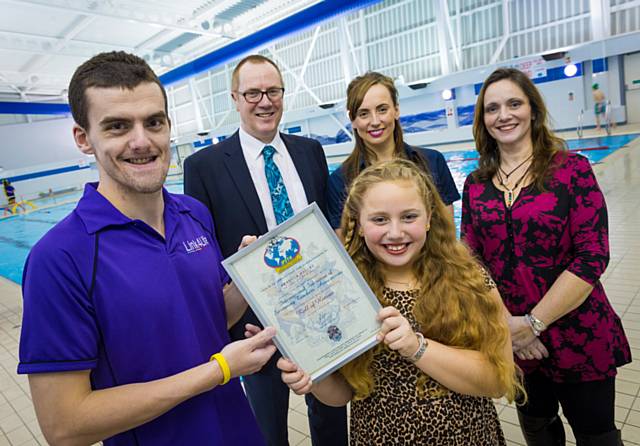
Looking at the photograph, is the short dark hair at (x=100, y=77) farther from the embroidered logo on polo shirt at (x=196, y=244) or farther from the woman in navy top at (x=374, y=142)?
the woman in navy top at (x=374, y=142)

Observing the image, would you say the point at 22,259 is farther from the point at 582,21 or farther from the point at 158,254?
the point at 582,21

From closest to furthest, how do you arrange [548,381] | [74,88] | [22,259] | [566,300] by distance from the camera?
[74,88], [566,300], [548,381], [22,259]

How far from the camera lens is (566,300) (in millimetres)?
1545

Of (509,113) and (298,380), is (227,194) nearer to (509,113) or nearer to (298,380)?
(298,380)

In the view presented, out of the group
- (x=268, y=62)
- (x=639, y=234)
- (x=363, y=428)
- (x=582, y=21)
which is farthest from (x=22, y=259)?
(x=582, y=21)

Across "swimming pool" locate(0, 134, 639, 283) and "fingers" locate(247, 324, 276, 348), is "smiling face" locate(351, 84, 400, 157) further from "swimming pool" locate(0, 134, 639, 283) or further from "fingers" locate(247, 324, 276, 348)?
"swimming pool" locate(0, 134, 639, 283)

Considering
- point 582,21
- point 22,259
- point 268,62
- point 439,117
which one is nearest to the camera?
point 268,62

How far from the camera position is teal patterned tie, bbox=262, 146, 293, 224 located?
200 centimetres

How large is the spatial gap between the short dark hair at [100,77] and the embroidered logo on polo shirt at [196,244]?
1.35 ft

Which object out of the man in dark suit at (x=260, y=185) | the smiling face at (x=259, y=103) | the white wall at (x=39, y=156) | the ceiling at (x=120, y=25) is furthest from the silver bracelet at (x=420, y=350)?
the white wall at (x=39, y=156)

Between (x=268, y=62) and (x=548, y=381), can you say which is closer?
(x=548, y=381)

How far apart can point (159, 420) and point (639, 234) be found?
18.9 feet

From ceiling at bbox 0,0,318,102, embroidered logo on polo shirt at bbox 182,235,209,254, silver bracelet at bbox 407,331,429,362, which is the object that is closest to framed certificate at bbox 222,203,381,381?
silver bracelet at bbox 407,331,429,362

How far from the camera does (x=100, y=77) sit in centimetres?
106
